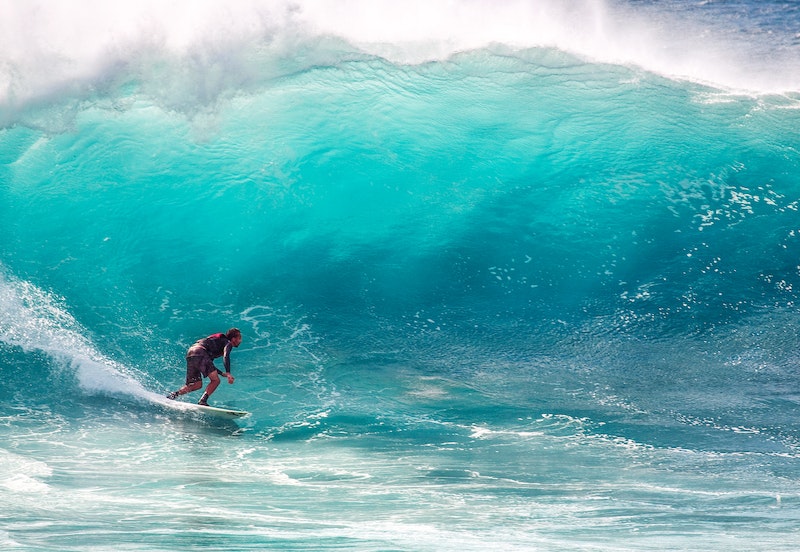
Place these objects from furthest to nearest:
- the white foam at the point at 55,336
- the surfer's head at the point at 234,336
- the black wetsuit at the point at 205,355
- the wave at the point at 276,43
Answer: the wave at the point at 276,43
the white foam at the point at 55,336
the black wetsuit at the point at 205,355
the surfer's head at the point at 234,336

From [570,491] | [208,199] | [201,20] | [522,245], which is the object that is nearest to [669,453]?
[570,491]

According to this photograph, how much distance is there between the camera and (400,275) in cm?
1053

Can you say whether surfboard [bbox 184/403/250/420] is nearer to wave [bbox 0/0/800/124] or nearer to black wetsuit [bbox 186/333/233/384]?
black wetsuit [bbox 186/333/233/384]

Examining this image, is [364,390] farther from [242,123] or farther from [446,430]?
[242,123]

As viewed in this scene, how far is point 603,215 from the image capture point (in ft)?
36.3

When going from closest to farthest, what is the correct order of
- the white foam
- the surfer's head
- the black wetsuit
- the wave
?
the surfer's head → the black wetsuit → the white foam → the wave

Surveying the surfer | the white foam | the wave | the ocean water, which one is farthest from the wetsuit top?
the wave

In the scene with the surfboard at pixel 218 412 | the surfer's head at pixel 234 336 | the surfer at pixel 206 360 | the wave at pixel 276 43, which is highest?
the wave at pixel 276 43

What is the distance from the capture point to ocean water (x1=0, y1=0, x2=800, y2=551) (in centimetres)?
666

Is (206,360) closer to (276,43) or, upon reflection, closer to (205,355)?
(205,355)

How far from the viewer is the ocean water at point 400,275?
6.66m

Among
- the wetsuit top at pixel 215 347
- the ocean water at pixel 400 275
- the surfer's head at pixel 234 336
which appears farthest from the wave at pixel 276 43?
the surfer's head at pixel 234 336

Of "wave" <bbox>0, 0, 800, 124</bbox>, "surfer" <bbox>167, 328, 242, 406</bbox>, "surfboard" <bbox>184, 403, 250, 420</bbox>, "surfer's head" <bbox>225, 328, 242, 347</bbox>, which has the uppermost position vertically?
"wave" <bbox>0, 0, 800, 124</bbox>

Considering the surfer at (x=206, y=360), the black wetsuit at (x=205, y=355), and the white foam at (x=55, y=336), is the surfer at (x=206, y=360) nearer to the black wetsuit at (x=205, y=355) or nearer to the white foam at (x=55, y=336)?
the black wetsuit at (x=205, y=355)
